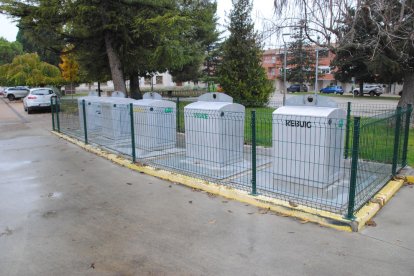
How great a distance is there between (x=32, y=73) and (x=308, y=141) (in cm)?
3872

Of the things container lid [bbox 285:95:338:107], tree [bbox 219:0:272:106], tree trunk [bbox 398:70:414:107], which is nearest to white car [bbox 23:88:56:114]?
tree [bbox 219:0:272:106]

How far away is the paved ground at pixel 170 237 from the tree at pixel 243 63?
13868 mm

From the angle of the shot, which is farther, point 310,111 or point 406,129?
point 406,129

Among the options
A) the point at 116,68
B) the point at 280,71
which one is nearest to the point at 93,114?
the point at 116,68

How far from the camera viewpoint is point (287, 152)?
216 inches

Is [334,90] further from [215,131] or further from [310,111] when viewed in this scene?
[310,111]

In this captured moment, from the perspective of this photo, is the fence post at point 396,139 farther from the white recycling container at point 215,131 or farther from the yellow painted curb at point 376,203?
the white recycling container at point 215,131

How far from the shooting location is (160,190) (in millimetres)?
5957

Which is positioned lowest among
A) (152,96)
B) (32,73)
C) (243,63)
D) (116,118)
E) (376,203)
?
(376,203)

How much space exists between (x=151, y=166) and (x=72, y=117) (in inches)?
286

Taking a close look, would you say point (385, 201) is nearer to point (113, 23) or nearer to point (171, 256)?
point (171, 256)

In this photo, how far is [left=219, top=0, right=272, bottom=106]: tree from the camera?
63.8 ft

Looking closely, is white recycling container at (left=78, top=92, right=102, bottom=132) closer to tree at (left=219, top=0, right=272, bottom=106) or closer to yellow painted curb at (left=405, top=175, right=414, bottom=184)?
yellow painted curb at (left=405, top=175, right=414, bottom=184)

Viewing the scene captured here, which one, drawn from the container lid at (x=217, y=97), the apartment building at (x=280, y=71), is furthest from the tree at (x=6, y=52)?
the container lid at (x=217, y=97)
